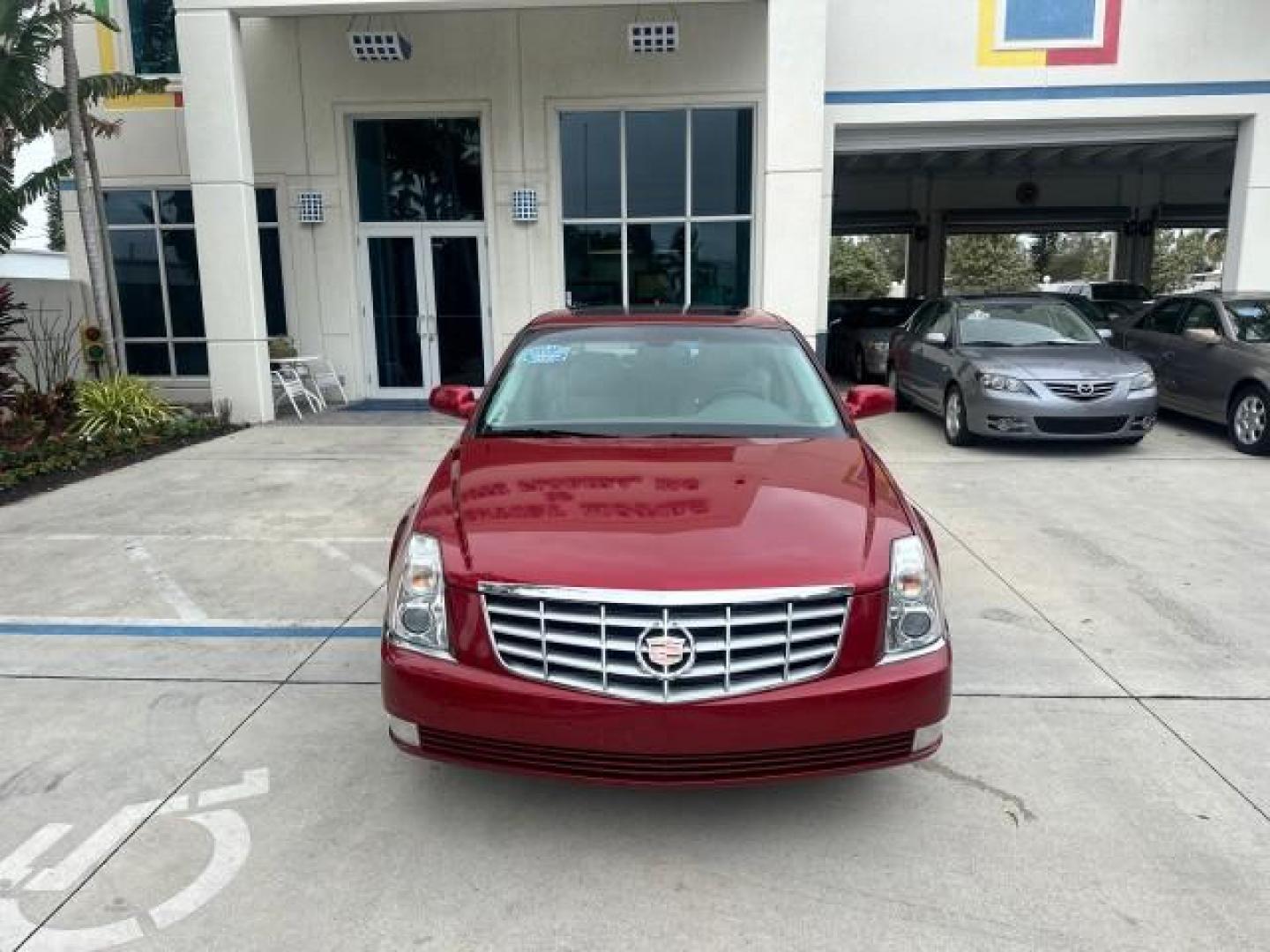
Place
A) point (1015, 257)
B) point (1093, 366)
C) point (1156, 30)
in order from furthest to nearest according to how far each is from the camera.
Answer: point (1015, 257)
point (1156, 30)
point (1093, 366)

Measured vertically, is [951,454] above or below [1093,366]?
below

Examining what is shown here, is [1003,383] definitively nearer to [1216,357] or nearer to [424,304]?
[1216,357]

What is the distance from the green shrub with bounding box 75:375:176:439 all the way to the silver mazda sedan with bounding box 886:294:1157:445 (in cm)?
896

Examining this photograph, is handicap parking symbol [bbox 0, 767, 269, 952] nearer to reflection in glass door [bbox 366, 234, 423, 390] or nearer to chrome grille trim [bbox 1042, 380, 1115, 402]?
chrome grille trim [bbox 1042, 380, 1115, 402]

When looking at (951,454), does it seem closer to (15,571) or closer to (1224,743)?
(1224,743)

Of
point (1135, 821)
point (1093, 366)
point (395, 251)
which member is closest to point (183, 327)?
point (395, 251)

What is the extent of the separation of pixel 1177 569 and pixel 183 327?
43.5 feet

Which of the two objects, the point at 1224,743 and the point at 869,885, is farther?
A: the point at 1224,743

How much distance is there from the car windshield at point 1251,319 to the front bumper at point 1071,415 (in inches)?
63.1

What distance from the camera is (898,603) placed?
2.87 m

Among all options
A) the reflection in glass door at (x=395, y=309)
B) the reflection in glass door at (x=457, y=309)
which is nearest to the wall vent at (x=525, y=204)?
the reflection in glass door at (x=457, y=309)

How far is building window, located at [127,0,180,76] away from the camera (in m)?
13.0

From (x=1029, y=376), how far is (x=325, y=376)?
31.2 ft

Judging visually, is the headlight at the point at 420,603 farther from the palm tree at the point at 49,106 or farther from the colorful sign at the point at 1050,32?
the colorful sign at the point at 1050,32
